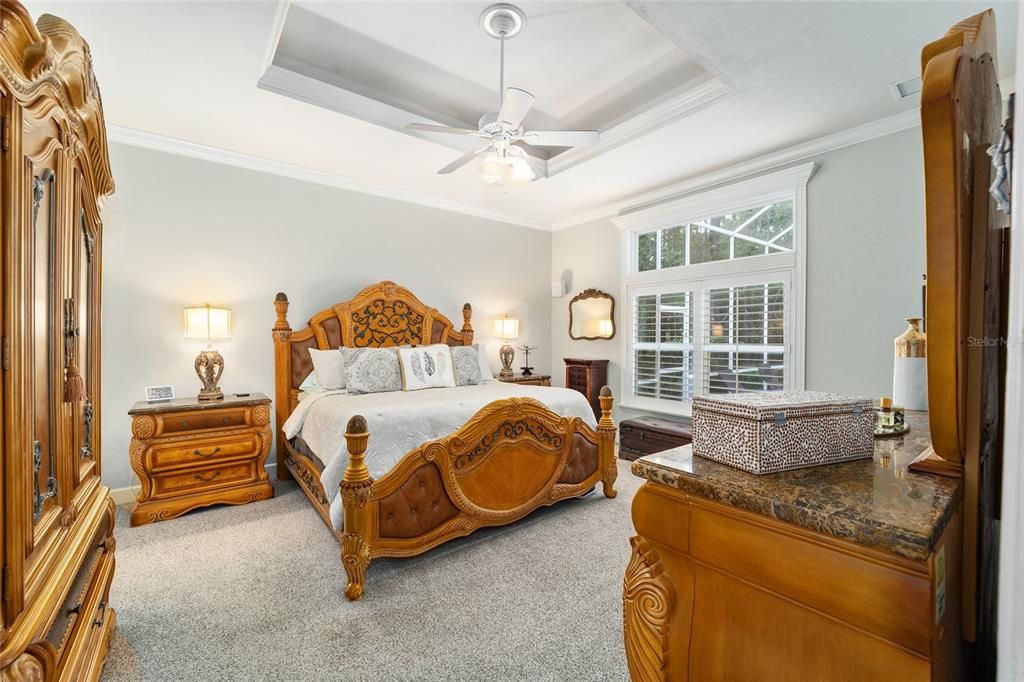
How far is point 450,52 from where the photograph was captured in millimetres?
2854

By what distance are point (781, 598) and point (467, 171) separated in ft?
13.2

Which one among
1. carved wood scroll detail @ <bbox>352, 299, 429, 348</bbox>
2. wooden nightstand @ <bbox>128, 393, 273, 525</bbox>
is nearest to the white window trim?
carved wood scroll detail @ <bbox>352, 299, 429, 348</bbox>

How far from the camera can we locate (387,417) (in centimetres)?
259

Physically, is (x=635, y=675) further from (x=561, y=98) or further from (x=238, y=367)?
(x=238, y=367)

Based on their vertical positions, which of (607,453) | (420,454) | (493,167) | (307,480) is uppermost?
(493,167)

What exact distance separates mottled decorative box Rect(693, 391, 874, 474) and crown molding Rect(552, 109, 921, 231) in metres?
3.09

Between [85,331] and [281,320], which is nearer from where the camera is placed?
[85,331]

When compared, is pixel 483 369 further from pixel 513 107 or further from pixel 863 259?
pixel 863 259

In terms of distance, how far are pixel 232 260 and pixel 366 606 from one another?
3.03m

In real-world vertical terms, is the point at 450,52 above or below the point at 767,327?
above

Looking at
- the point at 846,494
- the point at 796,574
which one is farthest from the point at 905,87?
the point at 796,574

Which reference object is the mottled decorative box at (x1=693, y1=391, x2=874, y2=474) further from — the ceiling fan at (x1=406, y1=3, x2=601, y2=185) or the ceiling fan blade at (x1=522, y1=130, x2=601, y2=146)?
the ceiling fan blade at (x1=522, y1=130, x2=601, y2=146)

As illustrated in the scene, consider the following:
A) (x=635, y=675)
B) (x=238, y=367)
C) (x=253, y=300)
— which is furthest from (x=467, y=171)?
(x=635, y=675)

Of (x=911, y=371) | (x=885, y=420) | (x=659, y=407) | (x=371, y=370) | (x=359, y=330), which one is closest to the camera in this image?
(x=885, y=420)
